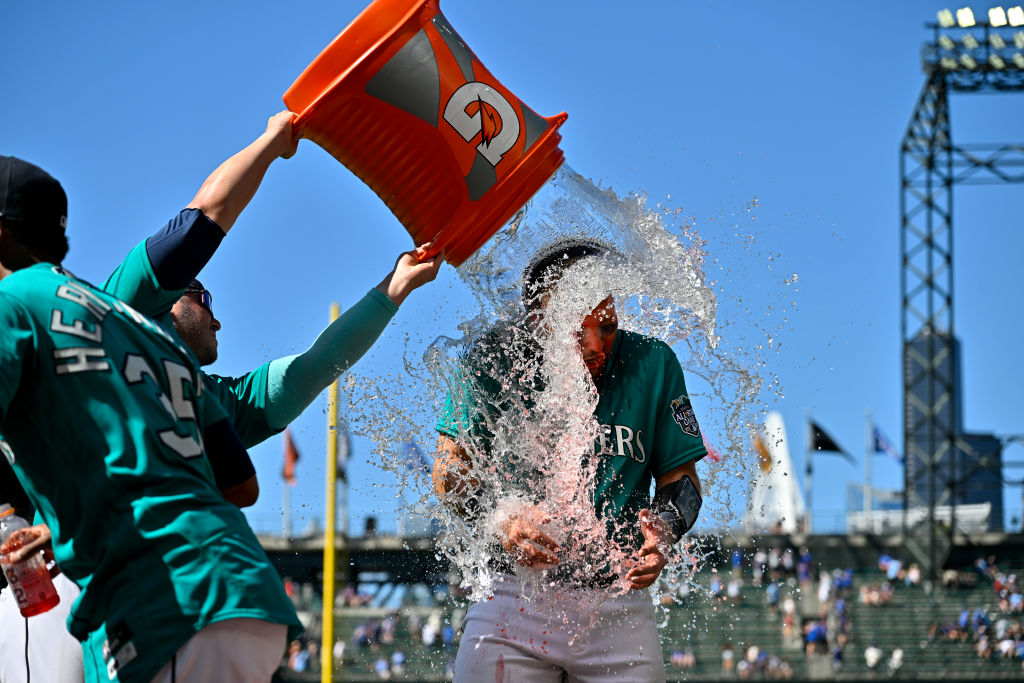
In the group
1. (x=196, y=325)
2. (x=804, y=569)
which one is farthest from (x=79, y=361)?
(x=804, y=569)

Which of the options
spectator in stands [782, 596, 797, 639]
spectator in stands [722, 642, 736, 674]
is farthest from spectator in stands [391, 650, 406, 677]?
spectator in stands [782, 596, 797, 639]

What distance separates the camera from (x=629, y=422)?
3412mm

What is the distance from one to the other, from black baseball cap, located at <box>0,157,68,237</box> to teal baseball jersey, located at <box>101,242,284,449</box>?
0.74 ft

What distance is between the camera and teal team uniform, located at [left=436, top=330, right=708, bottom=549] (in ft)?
10.9

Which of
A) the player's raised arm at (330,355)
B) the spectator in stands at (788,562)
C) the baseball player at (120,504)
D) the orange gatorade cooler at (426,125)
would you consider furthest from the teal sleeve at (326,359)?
the spectator in stands at (788,562)

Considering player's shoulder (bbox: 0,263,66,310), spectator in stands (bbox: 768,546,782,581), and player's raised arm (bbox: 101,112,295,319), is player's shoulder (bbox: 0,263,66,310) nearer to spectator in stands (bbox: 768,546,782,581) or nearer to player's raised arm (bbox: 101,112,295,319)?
player's raised arm (bbox: 101,112,295,319)

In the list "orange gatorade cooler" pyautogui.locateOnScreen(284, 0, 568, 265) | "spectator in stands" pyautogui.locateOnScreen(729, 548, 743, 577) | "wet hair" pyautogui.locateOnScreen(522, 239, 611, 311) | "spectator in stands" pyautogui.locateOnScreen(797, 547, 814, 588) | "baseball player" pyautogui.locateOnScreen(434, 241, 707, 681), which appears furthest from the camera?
"spectator in stands" pyautogui.locateOnScreen(797, 547, 814, 588)

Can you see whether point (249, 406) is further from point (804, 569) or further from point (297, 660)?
point (804, 569)

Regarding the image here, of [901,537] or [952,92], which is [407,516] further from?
[901,537]

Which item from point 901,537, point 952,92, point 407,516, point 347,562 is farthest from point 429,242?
point 901,537

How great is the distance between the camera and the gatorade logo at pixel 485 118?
3039mm

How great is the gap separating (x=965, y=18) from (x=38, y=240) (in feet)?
79.7

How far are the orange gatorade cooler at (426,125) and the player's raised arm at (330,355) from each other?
0.75ft

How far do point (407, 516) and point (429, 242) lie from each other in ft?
3.21
